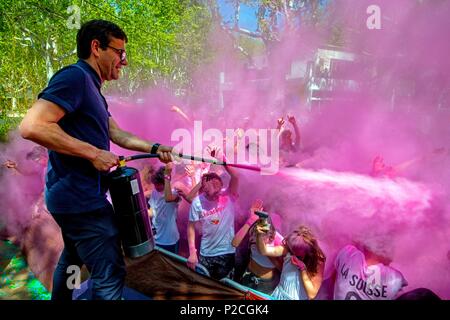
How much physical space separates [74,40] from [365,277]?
43.1 feet

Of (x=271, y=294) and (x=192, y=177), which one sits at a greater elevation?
(x=192, y=177)

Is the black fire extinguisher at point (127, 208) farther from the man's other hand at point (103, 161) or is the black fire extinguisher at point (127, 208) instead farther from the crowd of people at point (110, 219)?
the man's other hand at point (103, 161)

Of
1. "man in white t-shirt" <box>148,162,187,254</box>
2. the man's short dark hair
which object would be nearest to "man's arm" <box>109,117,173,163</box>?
the man's short dark hair

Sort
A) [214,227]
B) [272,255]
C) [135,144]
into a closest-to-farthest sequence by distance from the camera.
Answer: [135,144] < [272,255] < [214,227]

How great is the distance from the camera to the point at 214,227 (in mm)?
3314

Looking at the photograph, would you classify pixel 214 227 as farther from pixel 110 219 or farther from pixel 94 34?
pixel 94 34

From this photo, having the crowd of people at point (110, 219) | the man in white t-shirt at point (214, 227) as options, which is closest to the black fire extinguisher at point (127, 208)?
the crowd of people at point (110, 219)

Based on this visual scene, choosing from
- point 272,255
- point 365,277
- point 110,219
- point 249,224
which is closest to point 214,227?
point 249,224

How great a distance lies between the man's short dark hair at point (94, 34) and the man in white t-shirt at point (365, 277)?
2456 millimetres

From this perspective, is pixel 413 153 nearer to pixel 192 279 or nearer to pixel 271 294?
pixel 271 294

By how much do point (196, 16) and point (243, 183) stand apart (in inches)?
671

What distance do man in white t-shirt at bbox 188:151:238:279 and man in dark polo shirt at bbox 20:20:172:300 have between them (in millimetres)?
1450

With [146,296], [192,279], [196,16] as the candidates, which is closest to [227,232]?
[192,279]

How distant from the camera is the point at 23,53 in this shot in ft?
36.3
